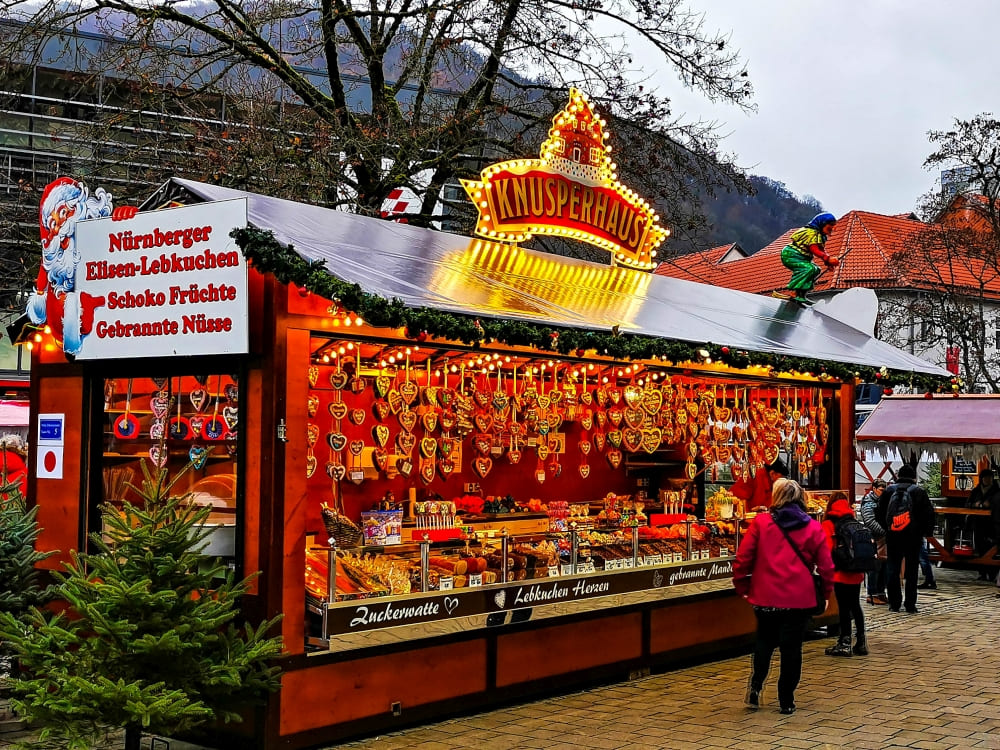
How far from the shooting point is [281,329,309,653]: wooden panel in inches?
278

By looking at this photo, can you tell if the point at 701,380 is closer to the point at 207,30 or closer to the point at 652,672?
the point at 652,672

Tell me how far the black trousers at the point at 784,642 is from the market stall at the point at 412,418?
1.33m

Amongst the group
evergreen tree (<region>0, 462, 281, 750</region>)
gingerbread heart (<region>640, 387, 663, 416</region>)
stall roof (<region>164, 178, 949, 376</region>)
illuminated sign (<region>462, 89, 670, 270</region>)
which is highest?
illuminated sign (<region>462, 89, 670, 270</region>)

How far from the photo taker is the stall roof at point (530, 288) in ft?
25.5

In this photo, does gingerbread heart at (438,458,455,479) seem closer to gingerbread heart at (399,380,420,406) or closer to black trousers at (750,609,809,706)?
gingerbread heart at (399,380,420,406)

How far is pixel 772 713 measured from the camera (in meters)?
8.31

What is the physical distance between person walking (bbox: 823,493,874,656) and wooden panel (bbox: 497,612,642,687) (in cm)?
210

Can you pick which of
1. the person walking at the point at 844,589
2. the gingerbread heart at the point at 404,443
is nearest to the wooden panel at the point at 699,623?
the person walking at the point at 844,589

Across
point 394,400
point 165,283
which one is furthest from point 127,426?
point 394,400

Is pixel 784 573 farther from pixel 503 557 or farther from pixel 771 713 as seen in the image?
pixel 503 557

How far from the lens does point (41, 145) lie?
28078 mm

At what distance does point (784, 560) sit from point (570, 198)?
16.6 ft

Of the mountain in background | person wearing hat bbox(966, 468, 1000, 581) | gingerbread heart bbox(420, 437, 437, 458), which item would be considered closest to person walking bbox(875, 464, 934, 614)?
person wearing hat bbox(966, 468, 1000, 581)

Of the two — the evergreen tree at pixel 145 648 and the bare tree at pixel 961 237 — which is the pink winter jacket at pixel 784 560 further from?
the bare tree at pixel 961 237
